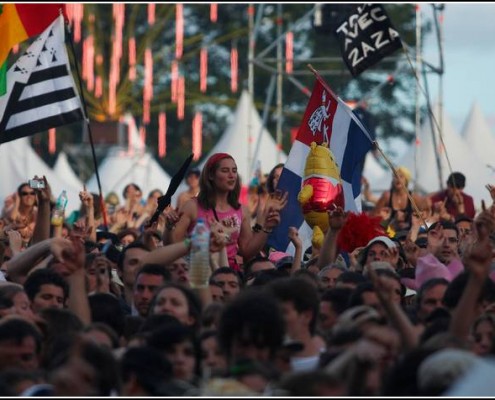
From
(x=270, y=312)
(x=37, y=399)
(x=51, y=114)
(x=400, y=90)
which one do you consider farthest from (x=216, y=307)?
(x=400, y=90)

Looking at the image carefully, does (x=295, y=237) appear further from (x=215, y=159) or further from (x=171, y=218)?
(x=171, y=218)

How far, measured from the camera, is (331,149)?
1540 centimetres

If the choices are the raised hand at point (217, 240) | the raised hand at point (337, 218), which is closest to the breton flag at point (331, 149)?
the raised hand at point (337, 218)

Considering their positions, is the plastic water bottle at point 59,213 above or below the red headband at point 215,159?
below

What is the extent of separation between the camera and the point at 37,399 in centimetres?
789

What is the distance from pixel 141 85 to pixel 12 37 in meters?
51.3

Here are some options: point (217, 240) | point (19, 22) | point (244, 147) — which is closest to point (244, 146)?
point (244, 147)

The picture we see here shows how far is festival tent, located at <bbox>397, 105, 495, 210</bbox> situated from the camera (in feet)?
99.1

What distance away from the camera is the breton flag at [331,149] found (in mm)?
15031

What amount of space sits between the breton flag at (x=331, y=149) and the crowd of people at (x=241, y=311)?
0.65ft

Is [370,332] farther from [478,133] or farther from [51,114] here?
[478,133]

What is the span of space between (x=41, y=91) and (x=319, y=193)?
3690 mm

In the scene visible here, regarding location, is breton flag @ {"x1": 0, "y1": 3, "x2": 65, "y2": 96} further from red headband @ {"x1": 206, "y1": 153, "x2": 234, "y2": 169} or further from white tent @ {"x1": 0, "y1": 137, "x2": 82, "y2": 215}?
white tent @ {"x1": 0, "y1": 137, "x2": 82, "y2": 215}

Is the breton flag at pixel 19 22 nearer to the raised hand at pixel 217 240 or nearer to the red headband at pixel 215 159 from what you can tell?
the red headband at pixel 215 159
